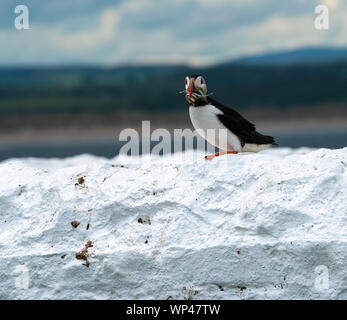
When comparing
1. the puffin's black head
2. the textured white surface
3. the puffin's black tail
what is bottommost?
the textured white surface

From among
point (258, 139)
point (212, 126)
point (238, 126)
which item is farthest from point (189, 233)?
point (258, 139)

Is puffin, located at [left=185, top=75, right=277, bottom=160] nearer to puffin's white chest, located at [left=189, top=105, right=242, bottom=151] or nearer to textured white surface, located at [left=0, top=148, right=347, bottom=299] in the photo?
puffin's white chest, located at [left=189, top=105, right=242, bottom=151]

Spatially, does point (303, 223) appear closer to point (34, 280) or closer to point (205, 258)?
point (205, 258)

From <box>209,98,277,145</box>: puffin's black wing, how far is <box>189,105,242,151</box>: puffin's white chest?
0.23 feet

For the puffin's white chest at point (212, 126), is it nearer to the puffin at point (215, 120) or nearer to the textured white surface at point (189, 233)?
the puffin at point (215, 120)

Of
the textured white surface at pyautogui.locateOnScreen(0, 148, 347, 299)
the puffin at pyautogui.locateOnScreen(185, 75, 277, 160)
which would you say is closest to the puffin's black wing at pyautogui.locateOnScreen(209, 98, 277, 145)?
the puffin at pyautogui.locateOnScreen(185, 75, 277, 160)

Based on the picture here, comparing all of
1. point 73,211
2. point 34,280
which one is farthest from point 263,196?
point 34,280

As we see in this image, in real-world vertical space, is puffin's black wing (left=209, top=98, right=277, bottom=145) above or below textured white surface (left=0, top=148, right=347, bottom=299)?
above

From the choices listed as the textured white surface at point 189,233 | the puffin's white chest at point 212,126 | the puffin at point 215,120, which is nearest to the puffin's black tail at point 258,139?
the puffin at point 215,120

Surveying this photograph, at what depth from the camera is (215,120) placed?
9.88 meters

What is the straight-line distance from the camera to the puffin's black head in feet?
31.8

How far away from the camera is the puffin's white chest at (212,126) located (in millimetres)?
9883

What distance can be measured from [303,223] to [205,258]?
135 centimetres

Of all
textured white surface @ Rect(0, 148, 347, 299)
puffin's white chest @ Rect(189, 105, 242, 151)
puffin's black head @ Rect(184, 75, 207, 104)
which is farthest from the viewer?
puffin's white chest @ Rect(189, 105, 242, 151)
